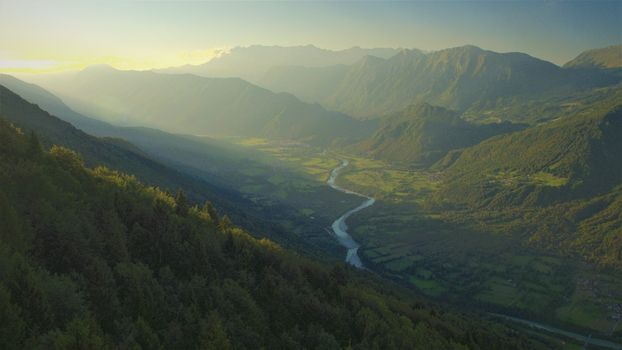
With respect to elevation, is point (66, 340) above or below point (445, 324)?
above

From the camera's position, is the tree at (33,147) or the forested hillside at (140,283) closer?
the forested hillside at (140,283)

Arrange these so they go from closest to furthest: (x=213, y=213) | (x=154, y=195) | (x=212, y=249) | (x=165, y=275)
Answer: (x=165, y=275) < (x=212, y=249) < (x=154, y=195) < (x=213, y=213)

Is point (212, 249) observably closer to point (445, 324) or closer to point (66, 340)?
point (66, 340)

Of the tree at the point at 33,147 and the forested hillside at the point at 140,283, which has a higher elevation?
the tree at the point at 33,147

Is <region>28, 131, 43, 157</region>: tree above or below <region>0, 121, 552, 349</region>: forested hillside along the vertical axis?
above

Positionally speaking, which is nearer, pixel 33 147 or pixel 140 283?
pixel 140 283

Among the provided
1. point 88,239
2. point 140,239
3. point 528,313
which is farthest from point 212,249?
point 528,313

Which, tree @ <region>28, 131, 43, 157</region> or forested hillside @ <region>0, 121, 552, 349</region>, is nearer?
forested hillside @ <region>0, 121, 552, 349</region>

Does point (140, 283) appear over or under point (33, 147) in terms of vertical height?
under
